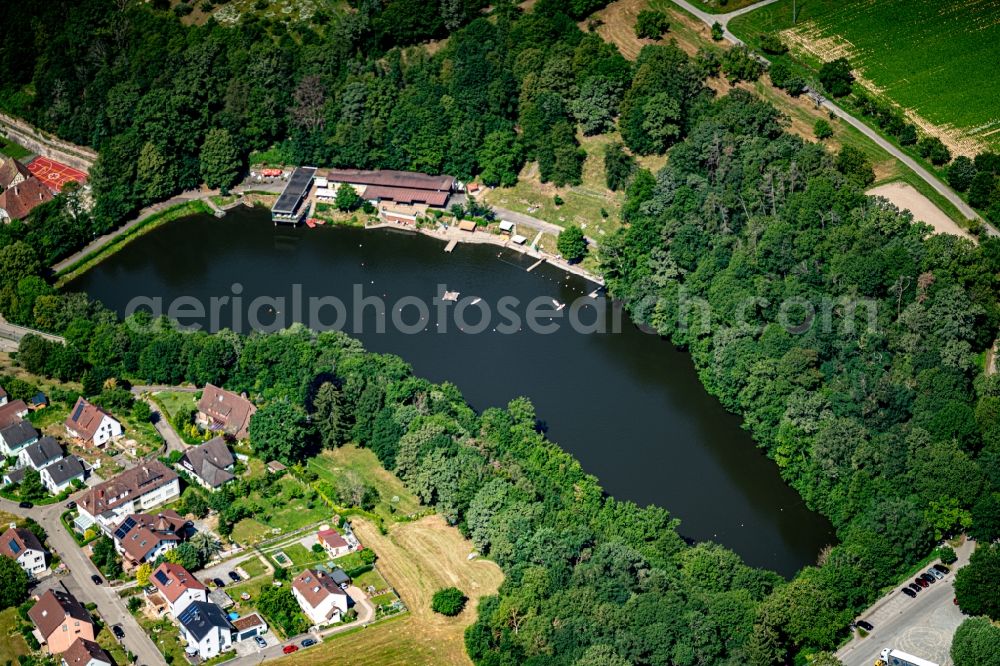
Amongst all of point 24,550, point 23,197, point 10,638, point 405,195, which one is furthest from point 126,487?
point 405,195

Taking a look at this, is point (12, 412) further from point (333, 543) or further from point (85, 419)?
point (333, 543)

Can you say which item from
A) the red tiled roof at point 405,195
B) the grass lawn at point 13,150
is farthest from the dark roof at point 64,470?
the grass lawn at point 13,150

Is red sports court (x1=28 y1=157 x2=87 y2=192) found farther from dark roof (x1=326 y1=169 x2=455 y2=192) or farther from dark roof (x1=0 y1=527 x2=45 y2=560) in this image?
dark roof (x1=0 y1=527 x2=45 y2=560)

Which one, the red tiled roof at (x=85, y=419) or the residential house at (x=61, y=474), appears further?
the red tiled roof at (x=85, y=419)

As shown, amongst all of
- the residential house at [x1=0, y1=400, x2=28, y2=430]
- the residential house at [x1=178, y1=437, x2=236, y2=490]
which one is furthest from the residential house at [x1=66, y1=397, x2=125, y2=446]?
the residential house at [x1=178, y1=437, x2=236, y2=490]

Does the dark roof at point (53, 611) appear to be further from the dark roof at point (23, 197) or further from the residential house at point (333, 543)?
the dark roof at point (23, 197)

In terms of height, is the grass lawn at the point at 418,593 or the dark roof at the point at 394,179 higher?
the dark roof at the point at 394,179
